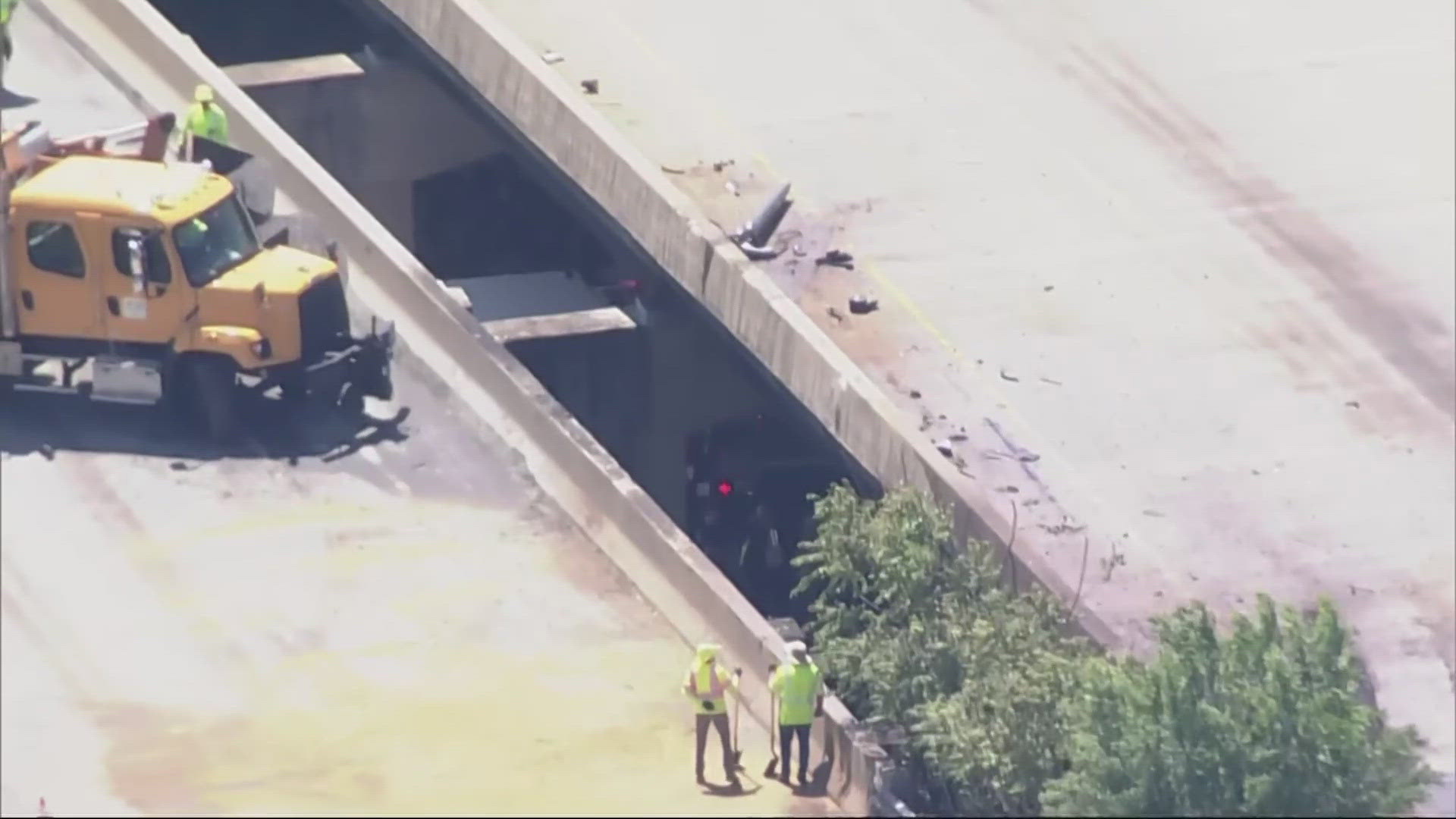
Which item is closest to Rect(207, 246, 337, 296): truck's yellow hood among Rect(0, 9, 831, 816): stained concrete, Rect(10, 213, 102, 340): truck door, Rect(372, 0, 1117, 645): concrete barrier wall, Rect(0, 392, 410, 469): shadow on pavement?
Rect(10, 213, 102, 340): truck door

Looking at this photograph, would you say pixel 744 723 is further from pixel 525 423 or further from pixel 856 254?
pixel 856 254

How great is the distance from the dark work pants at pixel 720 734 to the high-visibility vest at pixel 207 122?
28.9ft

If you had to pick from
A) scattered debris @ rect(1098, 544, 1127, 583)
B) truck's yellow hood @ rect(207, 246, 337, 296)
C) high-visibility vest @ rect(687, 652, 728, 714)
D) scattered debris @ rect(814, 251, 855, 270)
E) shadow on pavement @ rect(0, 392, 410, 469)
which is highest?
truck's yellow hood @ rect(207, 246, 337, 296)

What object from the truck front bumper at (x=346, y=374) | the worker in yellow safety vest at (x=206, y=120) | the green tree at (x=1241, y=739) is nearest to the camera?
the green tree at (x=1241, y=739)

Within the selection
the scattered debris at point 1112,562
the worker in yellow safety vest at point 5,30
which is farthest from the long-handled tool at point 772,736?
the worker in yellow safety vest at point 5,30

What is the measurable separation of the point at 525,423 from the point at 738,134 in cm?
643

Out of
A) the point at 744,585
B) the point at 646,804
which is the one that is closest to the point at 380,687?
the point at 646,804

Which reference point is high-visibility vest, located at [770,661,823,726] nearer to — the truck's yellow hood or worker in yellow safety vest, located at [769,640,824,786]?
worker in yellow safety vest, located at [769,640,824,786]

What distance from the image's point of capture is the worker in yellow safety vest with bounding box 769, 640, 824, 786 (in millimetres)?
21219

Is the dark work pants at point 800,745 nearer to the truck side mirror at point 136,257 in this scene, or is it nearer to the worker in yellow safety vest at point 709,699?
the worker in yellow safety vest at point 709,699

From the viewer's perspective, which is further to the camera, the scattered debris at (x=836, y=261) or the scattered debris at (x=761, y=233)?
the scattered debris at (x=836, y=261)

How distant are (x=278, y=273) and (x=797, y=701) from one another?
21.4 ft

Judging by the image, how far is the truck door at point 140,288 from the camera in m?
23.6

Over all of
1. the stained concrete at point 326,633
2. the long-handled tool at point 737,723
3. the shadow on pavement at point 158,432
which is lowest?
the long-handled tool at point 737,723
